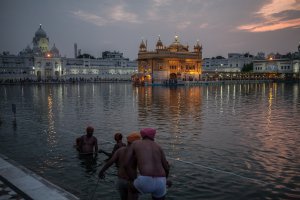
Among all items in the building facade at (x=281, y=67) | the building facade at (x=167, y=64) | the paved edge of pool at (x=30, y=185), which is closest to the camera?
the paved edge of pool at (x=30, y=185)

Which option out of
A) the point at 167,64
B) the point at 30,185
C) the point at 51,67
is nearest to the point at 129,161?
the point at 30,185

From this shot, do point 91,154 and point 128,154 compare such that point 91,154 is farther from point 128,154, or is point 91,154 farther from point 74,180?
point 128,154

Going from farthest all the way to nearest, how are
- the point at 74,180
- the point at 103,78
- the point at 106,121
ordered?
the point at 103,78
the point at 106,121
the point at 74,180

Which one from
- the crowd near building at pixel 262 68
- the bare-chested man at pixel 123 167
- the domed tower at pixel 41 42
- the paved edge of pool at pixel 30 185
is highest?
the domed tower at pixel 41 42

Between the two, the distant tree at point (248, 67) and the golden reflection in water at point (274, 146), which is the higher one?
the distant tree at point (248, 67)

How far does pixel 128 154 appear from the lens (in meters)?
6.21

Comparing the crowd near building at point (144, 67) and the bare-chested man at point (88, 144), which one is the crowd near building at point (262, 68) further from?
the bare-chested man at point (88, 144)

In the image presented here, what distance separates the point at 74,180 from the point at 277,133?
37.2 feet

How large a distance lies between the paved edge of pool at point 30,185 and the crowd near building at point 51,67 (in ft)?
359

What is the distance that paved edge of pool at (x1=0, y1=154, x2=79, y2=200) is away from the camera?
7.71m

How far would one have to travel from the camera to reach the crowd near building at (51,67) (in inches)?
4882

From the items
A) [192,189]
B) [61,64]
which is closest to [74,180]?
[192,189]

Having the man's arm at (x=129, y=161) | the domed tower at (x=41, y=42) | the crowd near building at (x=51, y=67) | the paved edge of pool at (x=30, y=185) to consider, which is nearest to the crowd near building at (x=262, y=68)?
the crowd near building at (x=51, y=67)

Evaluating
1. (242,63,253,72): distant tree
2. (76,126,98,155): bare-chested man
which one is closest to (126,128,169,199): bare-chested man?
(76,126,98,155): bare-chested man
